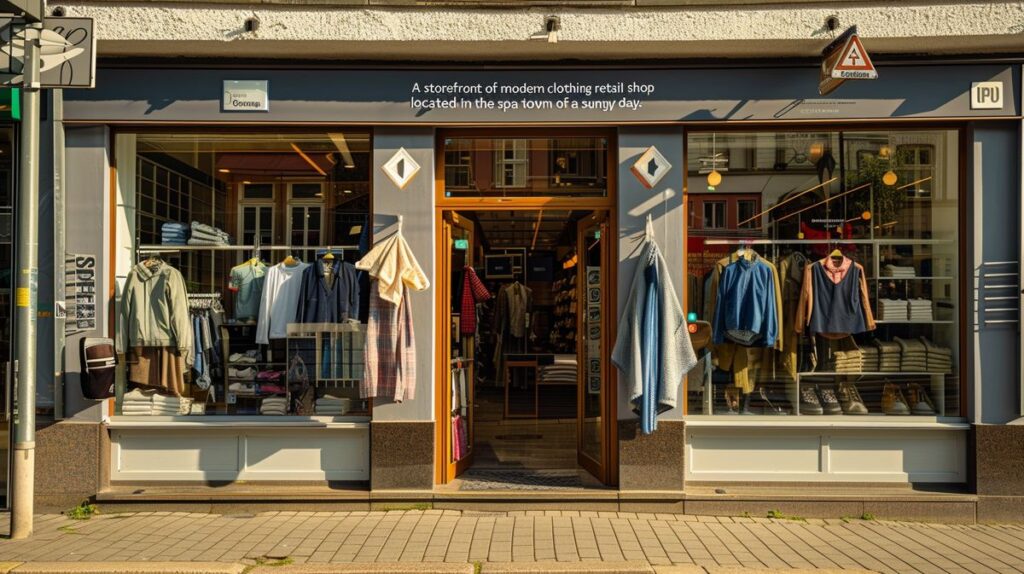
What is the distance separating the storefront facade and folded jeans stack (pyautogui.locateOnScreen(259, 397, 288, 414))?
0.29 feet

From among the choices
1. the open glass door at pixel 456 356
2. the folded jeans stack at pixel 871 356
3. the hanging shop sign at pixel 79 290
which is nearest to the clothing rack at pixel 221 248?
the hanging shop sign at pixel 79 290

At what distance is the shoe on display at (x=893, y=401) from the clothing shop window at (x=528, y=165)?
3.29 metres

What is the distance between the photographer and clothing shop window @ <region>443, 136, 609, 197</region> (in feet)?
23.7

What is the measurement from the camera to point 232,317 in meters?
7.45

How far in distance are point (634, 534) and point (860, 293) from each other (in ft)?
10.5

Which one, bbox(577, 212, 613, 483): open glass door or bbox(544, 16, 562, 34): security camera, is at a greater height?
bbox(544, 16, 562, 34): security camera

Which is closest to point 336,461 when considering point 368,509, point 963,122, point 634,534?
point 368,509

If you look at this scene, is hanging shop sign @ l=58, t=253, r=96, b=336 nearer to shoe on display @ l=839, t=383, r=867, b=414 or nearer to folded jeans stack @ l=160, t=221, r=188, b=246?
folded jeans stack @ l=160, t=221, r=188, b=246

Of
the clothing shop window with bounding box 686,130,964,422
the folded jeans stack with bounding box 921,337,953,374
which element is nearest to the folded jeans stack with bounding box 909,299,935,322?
the clothing shop window with bounding box 686,130,964,422

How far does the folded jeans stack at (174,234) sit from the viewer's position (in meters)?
7.49

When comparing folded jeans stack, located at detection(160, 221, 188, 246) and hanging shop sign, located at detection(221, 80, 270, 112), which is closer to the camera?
hanging shop sign, located at detection(221, 80, 270, 112)

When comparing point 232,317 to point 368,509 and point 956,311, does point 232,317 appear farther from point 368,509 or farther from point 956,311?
point 956,311

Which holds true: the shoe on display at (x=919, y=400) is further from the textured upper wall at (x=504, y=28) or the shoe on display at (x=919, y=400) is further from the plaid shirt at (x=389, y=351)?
the plaid shirt at (x=389, y=351)

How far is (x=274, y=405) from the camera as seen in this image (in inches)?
288
